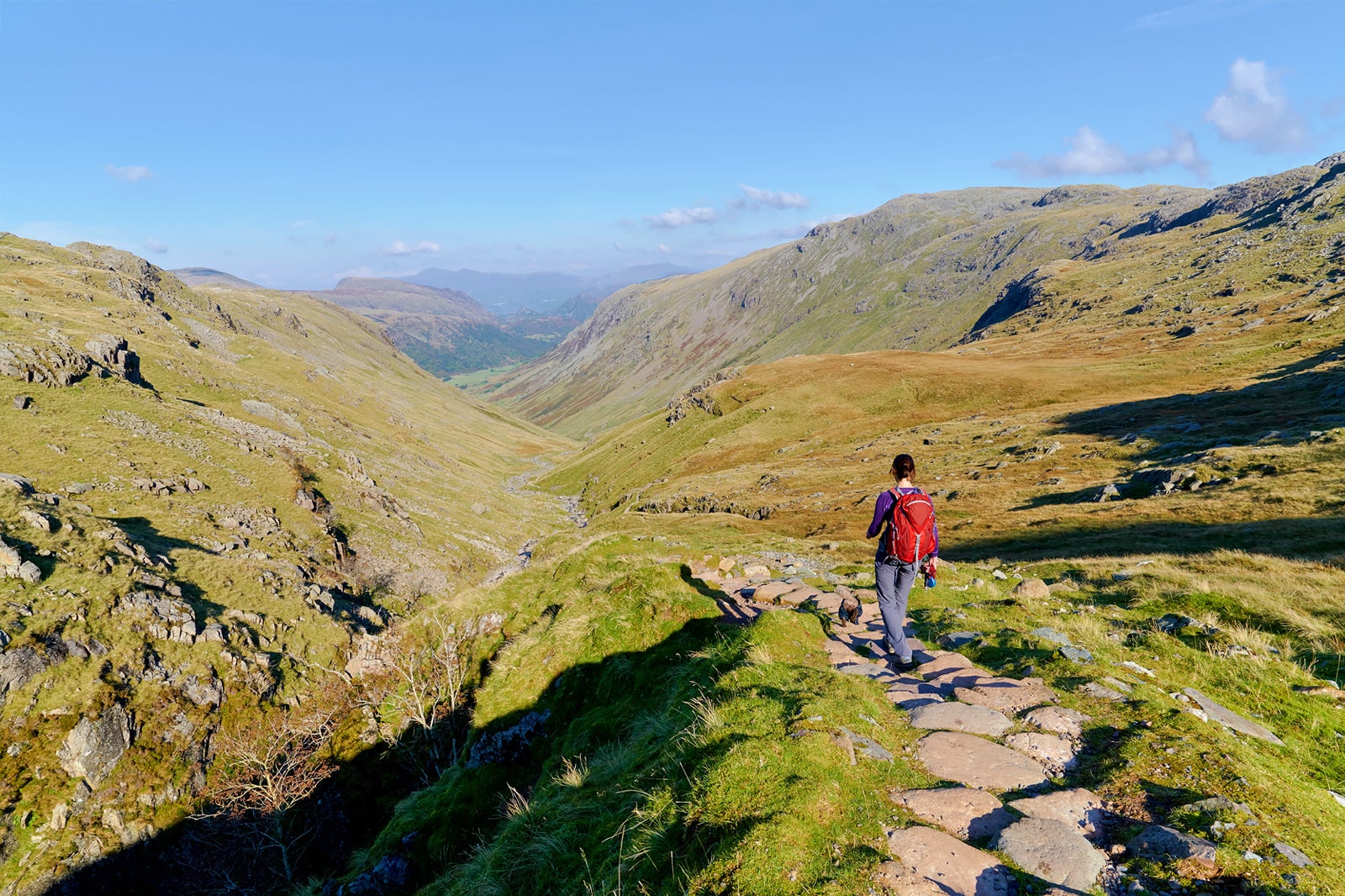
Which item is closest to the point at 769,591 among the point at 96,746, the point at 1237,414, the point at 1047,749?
the point at 1047,749

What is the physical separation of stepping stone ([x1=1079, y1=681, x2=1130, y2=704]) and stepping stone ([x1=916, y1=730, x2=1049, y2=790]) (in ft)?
8.04

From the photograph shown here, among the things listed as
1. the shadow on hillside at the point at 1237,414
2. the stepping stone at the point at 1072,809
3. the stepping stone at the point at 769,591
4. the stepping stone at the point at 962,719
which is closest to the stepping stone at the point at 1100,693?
the stepping stone at the point at 962,719

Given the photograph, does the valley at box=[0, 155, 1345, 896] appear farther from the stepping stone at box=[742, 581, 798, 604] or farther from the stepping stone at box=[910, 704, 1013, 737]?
the stepping stone at box=[742, 581, 798, 604]

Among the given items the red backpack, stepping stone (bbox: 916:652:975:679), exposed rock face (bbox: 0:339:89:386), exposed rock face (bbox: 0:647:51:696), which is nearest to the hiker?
the red backpack

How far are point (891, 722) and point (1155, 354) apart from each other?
125724mm

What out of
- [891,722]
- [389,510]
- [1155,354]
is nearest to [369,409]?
[389,510]

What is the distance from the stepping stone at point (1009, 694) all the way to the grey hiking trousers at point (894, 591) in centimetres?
197

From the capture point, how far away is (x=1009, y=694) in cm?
987

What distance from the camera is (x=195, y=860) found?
2114 cm

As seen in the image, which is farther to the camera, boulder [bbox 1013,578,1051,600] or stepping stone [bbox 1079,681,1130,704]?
boulder [bbox 1013,578,1051,600]

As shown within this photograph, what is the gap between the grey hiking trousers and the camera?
12.5 metres

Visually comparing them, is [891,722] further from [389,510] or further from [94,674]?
[389,510]

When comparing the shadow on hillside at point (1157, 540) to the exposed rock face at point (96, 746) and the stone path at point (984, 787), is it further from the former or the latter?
the exposed rock face at point (96, 746)

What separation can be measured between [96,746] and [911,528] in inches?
1316
